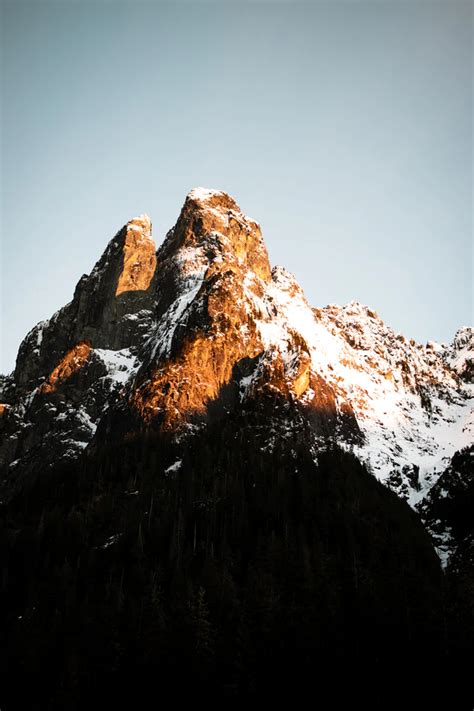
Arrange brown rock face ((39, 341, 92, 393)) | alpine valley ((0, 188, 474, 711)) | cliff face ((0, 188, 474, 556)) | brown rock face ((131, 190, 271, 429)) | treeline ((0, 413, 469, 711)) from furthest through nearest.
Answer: brown rock face ((39, 341, 92, 393)) → cliff face ((0, 188, 474, 556)) → brown rock face ((131, 190, 271, 429)) → alpine valley ((0, 188, 474, 711)) → treeline ((0, 413, 469, 711))

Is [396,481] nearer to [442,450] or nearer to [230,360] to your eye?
[442,450]

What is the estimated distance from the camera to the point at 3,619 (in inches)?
3172

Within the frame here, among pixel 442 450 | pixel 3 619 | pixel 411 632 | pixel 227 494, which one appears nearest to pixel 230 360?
pixel 227 494

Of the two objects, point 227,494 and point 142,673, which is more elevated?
point 227,494

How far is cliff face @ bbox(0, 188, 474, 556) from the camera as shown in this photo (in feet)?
461

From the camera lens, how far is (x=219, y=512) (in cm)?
10131

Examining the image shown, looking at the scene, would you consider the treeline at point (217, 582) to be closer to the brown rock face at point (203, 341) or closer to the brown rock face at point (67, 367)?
the brown rock face at point (203, 341)

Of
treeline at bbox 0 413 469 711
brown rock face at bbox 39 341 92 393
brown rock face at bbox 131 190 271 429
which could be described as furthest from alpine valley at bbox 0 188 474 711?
brown rock face at bbox 39 341 92 393

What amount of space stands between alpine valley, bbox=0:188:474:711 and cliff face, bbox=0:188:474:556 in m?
0.67

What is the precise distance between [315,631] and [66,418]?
112145 mm

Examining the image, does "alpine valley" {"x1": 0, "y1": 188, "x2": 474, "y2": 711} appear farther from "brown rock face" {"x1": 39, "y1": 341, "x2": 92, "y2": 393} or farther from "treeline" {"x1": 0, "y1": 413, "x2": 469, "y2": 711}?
"brown rock face" {"x1": 39, "y1": 341, "x2": 92, "y2": 393}

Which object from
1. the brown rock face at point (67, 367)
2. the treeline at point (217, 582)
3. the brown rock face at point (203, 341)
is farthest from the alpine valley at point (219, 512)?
the brown rock face at point (67, 367)

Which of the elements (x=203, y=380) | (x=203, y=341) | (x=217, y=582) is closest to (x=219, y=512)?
(x=217, y=582)

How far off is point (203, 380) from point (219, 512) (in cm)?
4626
